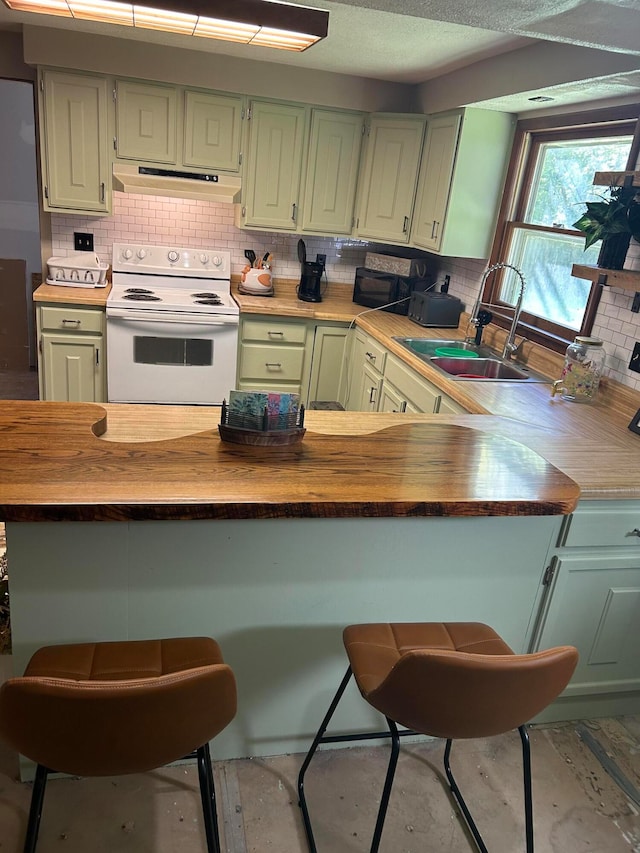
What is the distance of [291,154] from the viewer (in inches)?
163

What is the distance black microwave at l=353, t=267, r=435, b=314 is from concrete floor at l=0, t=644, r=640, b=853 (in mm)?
2987

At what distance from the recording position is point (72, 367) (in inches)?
159

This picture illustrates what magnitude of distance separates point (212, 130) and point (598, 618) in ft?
11.5

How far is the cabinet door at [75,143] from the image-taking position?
3750 mm

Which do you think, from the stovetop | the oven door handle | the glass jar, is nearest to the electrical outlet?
the stovetop

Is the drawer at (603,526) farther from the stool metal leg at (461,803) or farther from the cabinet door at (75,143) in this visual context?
the cabinet door at (75,143)

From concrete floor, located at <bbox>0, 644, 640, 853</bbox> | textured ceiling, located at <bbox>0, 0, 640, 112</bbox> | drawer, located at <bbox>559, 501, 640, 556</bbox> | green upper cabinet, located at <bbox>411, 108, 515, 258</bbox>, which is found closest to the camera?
concrete floor, located at <bbox>0, 644, 640, 853</bbox>

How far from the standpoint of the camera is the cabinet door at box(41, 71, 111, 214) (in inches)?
148

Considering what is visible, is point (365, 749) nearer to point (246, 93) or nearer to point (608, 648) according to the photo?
point (608, 648)

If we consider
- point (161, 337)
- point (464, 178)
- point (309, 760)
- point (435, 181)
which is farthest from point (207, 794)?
point (435, 181)

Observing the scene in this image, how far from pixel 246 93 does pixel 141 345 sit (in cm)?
168

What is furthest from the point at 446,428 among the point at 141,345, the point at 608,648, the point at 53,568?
the point at 141,345

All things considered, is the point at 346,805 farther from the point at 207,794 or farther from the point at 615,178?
the point at 615,178

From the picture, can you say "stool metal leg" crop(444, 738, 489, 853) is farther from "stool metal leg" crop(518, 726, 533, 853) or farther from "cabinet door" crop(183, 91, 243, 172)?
"cabinet door" crop(183, 91, 243, 172)
